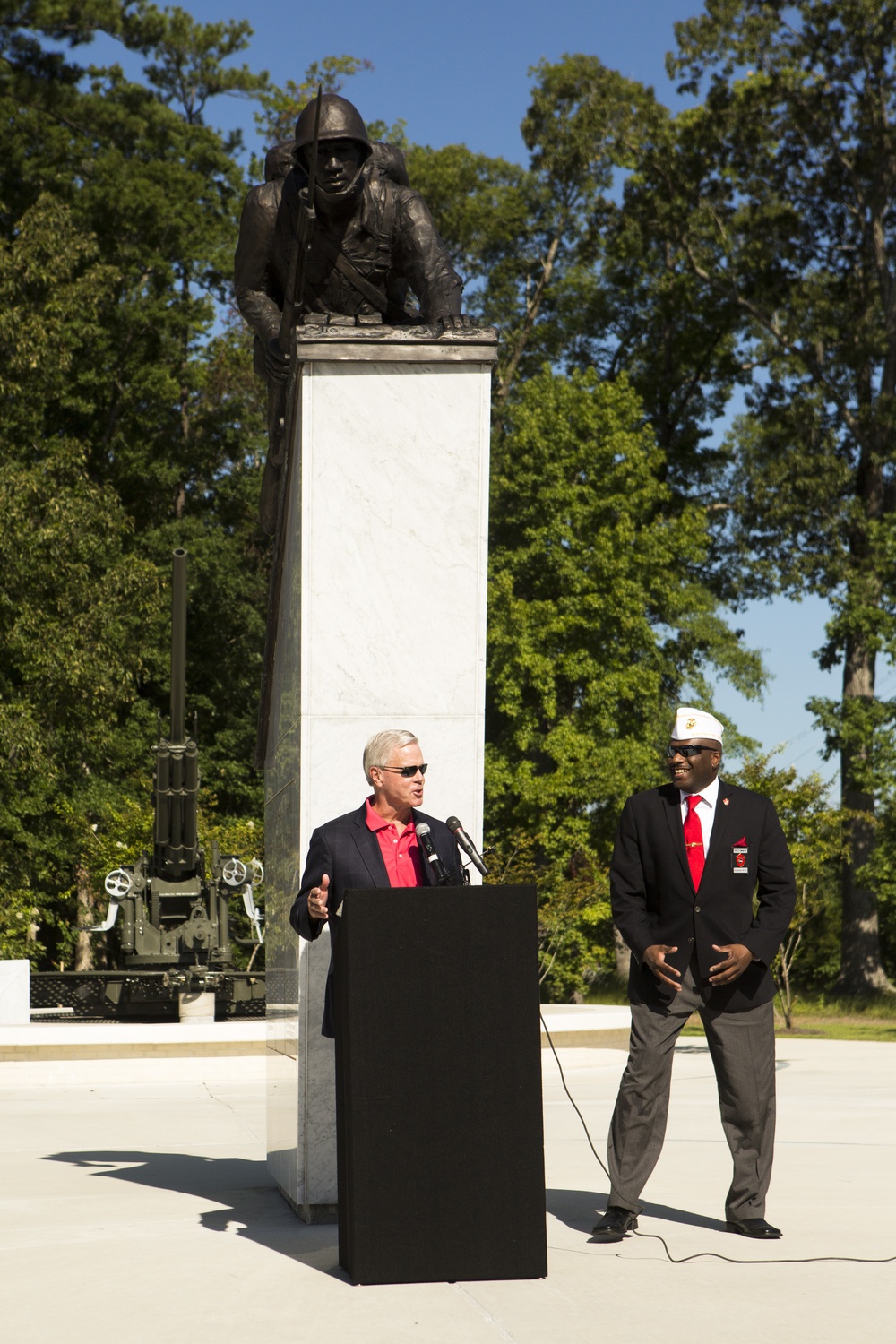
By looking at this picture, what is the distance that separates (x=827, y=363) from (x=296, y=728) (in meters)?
31.3

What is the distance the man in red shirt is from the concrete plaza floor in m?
0.92

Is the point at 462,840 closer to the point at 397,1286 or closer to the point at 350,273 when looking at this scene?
the point at 397,1286

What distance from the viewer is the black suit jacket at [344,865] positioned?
5.26m

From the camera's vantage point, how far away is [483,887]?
4949mm

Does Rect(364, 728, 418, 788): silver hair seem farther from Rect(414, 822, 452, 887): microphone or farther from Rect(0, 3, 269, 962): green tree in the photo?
Rect(0, 3, 269, 962): green tree

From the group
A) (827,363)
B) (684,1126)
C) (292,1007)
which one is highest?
(827,363)

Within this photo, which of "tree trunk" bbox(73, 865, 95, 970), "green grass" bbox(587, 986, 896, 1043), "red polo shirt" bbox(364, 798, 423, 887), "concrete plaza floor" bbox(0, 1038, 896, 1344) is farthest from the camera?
"tree trunk" bbox(73, 865, 95, 970)

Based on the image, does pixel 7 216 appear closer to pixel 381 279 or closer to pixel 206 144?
pixel 206 144

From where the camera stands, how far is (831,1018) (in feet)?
96.3

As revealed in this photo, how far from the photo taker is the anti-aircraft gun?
61.8 feet

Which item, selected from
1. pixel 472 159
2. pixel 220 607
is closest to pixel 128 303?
pixel 220 607

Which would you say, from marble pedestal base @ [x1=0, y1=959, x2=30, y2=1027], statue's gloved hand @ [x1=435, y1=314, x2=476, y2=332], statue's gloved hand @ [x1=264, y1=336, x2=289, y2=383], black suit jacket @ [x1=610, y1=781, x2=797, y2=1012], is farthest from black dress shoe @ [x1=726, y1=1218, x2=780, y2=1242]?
marble pedestal base @ [x1=0, y1=959, x2=30, y2=1027]

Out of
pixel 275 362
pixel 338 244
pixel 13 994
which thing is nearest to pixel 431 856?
pixel 275 362

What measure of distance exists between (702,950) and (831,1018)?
24.8 m
